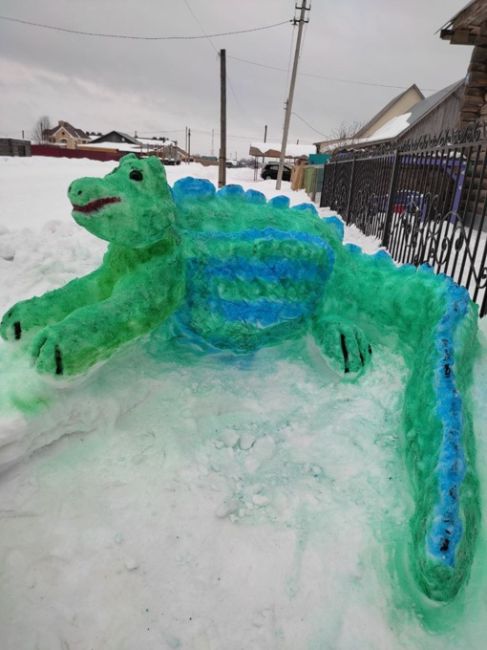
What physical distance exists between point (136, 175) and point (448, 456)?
1.87 metres

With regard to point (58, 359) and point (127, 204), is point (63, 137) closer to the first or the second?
point (127, 204)

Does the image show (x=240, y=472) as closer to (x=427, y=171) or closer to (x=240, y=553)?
(x=240, y=553)

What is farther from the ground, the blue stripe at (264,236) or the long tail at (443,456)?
the blue stripe at (264,236)

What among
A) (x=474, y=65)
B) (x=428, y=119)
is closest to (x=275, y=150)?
(x=428, y=119)

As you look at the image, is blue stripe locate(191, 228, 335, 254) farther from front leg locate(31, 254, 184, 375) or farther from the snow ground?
the snow ground

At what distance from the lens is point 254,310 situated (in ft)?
7.75

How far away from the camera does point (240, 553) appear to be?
5.18 feet

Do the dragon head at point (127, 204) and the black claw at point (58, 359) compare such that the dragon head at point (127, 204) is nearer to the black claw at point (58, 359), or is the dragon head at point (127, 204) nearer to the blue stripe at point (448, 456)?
the black claw at point (58, 359)

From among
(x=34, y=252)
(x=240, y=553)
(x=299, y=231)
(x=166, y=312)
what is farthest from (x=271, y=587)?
(x=34, y=252)

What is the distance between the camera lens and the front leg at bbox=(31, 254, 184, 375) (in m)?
1.83

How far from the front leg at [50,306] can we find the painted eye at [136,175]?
626 millimetres

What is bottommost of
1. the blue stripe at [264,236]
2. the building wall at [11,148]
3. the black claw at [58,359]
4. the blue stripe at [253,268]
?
the black claw at [58,359]

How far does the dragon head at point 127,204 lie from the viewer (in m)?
2.08

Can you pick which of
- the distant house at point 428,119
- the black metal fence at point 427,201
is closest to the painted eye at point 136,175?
the black metal fence at point 427,201
